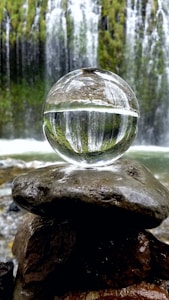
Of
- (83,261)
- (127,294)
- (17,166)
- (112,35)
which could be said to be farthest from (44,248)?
(112,35)

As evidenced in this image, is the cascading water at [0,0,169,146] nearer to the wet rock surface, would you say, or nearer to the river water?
the river water

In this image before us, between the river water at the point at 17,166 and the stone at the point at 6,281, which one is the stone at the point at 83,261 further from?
the river water at the point at 17,166

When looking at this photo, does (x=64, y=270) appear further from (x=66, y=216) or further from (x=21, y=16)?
(x=21, y=16)

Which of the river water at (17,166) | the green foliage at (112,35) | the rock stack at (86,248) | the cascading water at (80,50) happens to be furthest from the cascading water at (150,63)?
the rock stack at (86,248)

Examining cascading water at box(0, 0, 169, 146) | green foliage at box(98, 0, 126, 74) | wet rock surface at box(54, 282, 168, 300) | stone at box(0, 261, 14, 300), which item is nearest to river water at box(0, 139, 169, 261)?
stone at box(0, 261, 14, 300)

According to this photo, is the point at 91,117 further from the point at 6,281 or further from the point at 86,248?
the point at 6,281

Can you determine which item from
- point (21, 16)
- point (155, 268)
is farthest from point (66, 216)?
point (21, 16)
